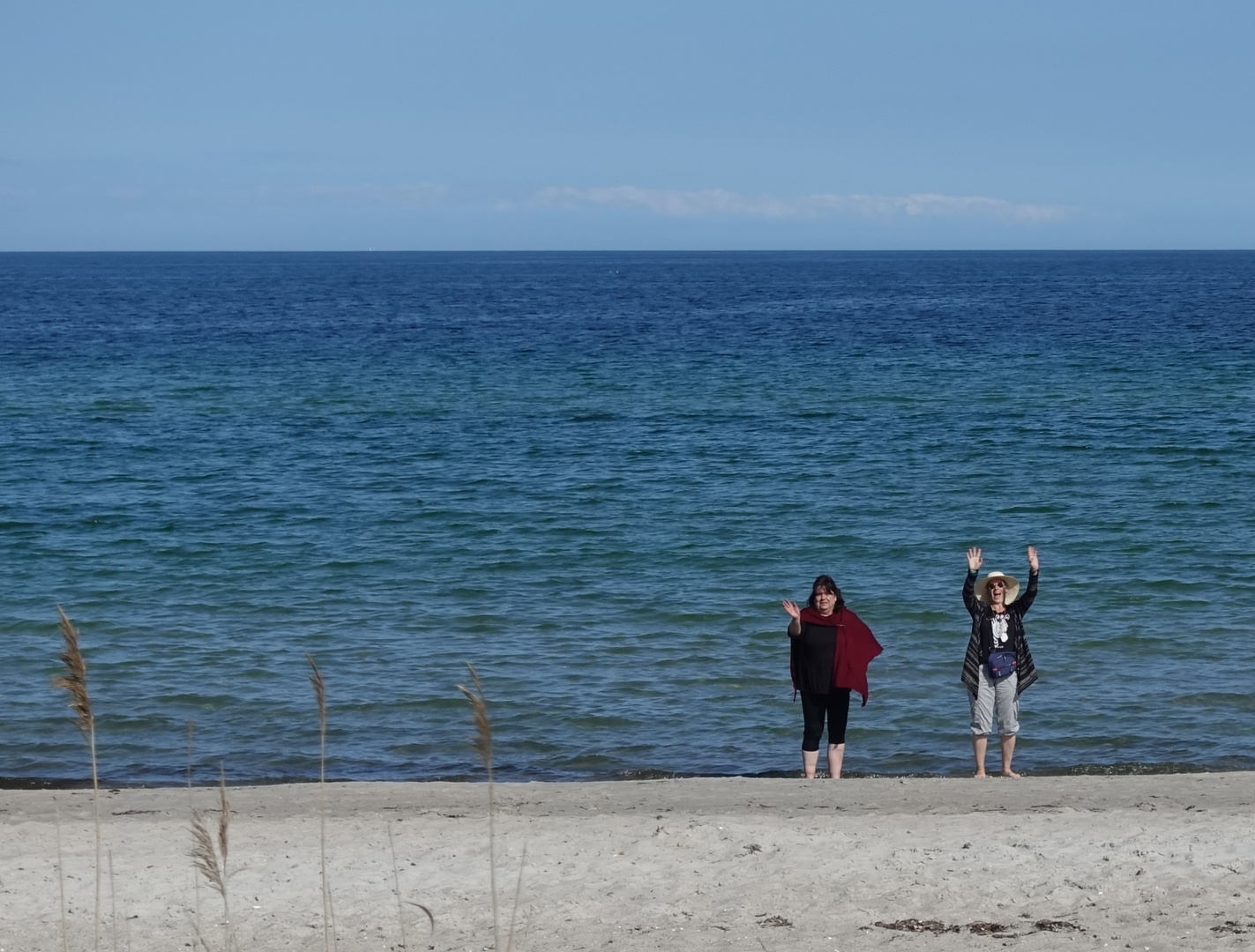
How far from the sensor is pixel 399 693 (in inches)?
542

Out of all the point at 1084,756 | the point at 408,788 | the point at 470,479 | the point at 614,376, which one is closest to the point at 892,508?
the point at 470,479

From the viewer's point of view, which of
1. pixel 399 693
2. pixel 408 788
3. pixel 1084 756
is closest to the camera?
pixel 408 788

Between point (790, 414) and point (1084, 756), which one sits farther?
point (790, 414)

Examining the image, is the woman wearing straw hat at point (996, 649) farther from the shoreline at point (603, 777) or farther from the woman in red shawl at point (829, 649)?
the shoreline at point (603, 777)

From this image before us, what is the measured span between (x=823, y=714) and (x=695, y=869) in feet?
8.54

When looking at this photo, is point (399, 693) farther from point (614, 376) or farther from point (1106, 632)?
point (614, 376)

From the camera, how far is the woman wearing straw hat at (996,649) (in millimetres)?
10195

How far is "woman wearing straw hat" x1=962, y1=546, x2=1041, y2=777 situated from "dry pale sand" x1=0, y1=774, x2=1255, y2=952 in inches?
Result: 21.8

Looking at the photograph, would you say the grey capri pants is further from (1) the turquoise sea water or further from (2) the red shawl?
(1) the turquoise sea water

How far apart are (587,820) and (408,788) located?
1895mm

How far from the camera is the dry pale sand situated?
7410 mm

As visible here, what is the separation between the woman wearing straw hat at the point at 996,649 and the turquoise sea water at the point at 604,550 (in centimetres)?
160

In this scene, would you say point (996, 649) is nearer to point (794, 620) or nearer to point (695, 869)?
point (794, 620)

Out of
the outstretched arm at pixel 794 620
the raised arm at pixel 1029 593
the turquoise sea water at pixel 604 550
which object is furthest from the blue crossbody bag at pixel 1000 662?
the turquoise sea water at pixel 604 550
